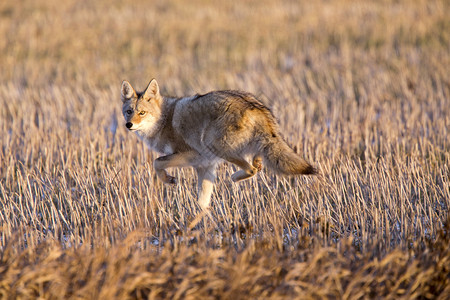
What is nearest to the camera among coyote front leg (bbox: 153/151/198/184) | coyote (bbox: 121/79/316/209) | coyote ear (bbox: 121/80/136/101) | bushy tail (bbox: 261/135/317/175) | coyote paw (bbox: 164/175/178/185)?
bushy tail (bbox: 261/135/317/175)

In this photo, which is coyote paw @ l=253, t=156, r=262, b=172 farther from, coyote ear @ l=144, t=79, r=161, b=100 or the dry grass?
coyote ear @ l=144, t=79, r=161, b=100

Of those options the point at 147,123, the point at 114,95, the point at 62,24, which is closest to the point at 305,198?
the point at 147,123

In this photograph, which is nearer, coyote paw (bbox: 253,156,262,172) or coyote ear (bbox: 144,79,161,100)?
coyote paw (bbox: 253,156,262,172)

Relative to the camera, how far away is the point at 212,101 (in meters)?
5.46

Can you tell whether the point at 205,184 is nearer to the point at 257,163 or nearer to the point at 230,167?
the point at 257,163

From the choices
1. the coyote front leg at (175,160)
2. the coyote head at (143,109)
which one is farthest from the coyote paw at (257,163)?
the coyote head at (143,109)

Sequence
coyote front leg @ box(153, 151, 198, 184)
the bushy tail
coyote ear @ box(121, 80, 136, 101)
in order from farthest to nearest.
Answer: coyote ear @ box(121, 80, 136, 101), coyote front leg @ box(153, 151, 198, 184), the bushy tail

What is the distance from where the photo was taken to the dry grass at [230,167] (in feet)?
13.1

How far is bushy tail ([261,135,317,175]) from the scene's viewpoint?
15.6 feet

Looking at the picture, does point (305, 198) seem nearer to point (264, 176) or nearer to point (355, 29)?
point (264, 176)

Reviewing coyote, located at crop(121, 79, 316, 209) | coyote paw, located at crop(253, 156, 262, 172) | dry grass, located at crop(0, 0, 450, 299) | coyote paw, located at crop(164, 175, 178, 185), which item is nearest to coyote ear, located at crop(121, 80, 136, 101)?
coyote, located at crop(121, 79, 316, 209)

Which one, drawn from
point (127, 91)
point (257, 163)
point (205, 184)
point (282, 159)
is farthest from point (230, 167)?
point (282, 159)

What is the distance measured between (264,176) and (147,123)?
6.34 feet

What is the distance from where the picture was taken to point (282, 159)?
190 inches
